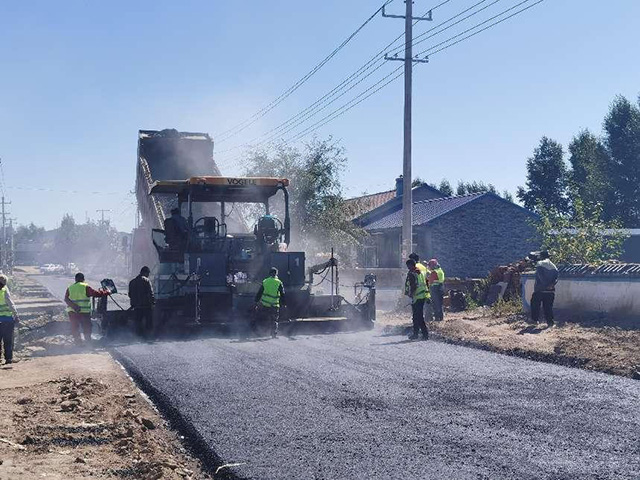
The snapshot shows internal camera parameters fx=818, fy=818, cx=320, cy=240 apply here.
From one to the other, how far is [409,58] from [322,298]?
26.8 feet

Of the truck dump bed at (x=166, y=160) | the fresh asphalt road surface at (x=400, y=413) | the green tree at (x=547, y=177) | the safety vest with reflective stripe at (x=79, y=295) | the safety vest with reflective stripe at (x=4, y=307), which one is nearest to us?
the fresh asphalt road surface at (x=400, y=413)

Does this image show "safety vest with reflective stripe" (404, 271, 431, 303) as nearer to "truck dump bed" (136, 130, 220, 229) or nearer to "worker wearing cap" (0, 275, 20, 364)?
"worker wearing cap" (0, 275, 20, 364)

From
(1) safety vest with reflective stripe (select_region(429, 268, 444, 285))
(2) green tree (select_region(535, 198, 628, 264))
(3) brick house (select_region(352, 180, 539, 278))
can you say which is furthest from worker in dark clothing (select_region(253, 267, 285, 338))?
(3) brick house (select_region(352, 180, 539, 278))

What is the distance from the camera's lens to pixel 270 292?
15383 mm

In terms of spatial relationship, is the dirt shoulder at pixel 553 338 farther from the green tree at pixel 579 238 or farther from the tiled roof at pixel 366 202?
the tiled roof at pixel 366 202

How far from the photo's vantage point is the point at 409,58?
71.1ft

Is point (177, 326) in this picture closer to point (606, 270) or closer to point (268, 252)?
point (268, 252)

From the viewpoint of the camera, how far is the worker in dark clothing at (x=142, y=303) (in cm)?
1535

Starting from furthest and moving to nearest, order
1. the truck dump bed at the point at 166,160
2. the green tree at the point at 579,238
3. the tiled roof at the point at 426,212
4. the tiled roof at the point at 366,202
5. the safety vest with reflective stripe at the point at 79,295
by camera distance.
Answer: the tiled roof at the point at 426,212 < the tiled roof at the point at 366,202 < the truck dump bed at the point at 166,160 < the green tree at the point at 579,238 < the safety vest with reflective stripe at the point at 79,295

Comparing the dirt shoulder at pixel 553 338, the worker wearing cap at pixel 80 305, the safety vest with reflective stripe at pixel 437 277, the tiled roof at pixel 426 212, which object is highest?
the tiled roof at pixel 426 212

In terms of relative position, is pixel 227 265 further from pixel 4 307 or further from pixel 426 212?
pixel 426 212

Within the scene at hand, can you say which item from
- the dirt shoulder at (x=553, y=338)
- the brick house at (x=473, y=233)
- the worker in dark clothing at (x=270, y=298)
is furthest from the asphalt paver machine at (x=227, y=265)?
the brick house at (x=473, y=233)

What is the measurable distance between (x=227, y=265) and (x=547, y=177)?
→ 56.4 meters

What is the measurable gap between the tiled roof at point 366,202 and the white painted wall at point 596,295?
18.8m
